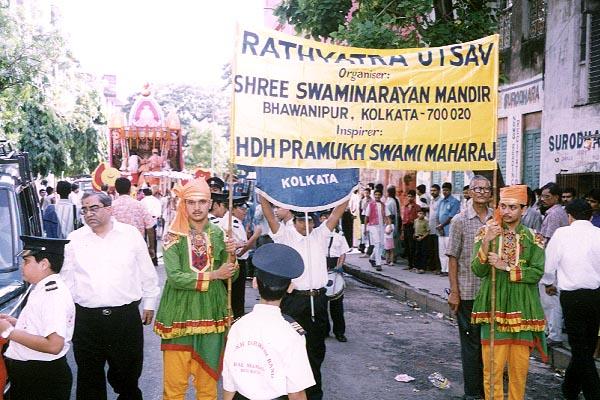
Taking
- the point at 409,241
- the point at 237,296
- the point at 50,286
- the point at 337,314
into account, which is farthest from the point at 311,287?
the point at 409,241

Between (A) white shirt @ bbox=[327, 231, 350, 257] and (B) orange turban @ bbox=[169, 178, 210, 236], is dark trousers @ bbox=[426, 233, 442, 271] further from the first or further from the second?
(B) orange turban @ bbox=[169, 178, 210, 236]

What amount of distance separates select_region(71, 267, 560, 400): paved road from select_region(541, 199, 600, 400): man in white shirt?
777mm

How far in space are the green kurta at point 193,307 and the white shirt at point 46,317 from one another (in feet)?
2.92

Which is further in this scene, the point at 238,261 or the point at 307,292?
the point at 238,261

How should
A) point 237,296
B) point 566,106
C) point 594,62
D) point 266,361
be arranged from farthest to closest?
point 566,106 < point 594,62 < point 237,296 < point 266,361

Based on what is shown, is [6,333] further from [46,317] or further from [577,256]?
[577,256]

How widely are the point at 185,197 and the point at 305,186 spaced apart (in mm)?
1611

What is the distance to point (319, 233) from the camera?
602 cm

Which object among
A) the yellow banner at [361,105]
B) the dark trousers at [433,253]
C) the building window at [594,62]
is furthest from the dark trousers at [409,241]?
the yellow banner at [361,105]

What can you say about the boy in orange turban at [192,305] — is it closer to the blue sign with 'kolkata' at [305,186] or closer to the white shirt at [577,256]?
the blue sign with 'kolkata' at [305,186]

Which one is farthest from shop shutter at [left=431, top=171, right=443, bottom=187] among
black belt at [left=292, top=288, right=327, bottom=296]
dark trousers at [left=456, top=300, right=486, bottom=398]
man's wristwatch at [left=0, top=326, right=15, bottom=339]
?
man's wristwatch at [left=0, top=326, right=15, bottom=339]

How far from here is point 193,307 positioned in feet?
16.3

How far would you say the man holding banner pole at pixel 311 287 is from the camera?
224 inches

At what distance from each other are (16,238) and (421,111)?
12.2 ft
